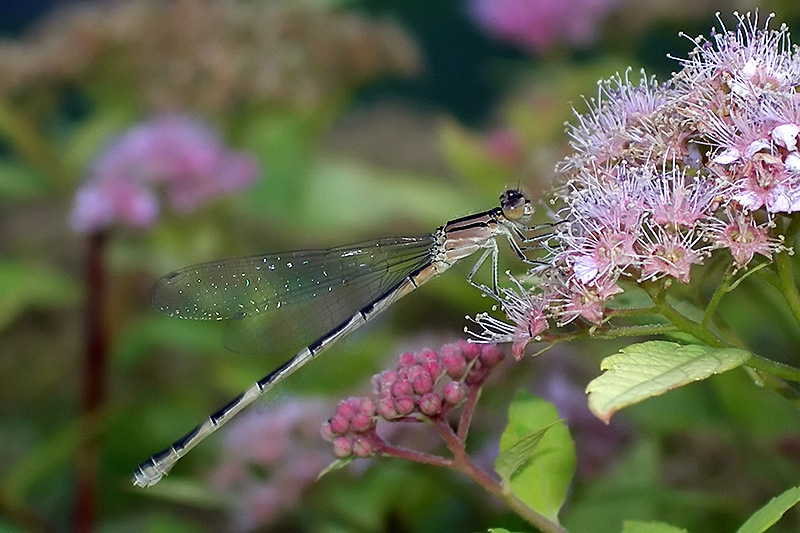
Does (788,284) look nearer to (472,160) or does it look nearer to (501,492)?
(501,492)

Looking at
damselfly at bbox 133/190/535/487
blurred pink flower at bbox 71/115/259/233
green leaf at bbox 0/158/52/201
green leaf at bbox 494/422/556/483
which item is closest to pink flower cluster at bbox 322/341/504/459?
green leaf at bbox 494/422/556/483

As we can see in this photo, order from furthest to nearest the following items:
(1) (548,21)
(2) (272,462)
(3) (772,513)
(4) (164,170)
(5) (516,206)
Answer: (1) (548,21) → (4) (164,170) → (2) (272,462) → (5) (516,206) → (3) (772,513)

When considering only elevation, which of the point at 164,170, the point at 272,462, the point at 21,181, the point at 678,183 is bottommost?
the point at 272,462

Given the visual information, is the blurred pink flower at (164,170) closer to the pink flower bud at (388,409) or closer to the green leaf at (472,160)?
the green leaf at (472,160)

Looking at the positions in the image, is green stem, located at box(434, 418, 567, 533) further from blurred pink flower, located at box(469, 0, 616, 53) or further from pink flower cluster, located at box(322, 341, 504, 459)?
blurred pink flower, located at box(469, 0, 616, 53)

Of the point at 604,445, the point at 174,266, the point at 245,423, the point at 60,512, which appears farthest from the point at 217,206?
the point at 604,445

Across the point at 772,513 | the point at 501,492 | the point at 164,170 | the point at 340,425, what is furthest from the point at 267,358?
the point at 772,513

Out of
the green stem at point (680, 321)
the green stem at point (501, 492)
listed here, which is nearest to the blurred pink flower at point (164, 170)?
the green stem at point (501, 492)
